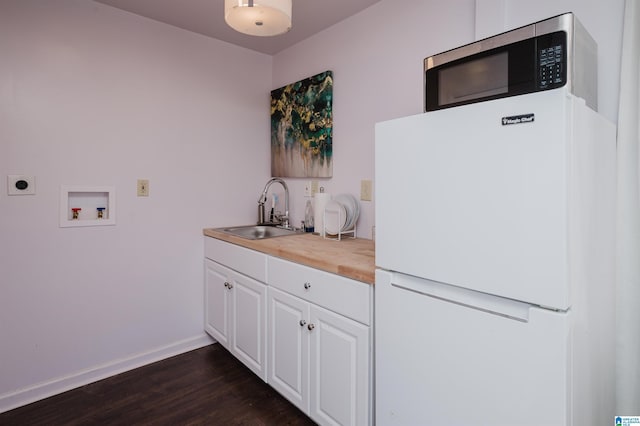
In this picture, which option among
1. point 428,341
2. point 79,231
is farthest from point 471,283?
point 79,231

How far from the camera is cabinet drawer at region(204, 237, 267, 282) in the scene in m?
2.02

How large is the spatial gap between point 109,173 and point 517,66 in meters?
2.24

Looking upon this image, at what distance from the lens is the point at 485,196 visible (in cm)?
98

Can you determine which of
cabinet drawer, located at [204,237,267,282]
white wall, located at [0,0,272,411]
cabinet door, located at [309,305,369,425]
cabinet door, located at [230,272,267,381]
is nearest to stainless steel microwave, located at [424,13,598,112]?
cabinet door, located at [309,305,369,425]

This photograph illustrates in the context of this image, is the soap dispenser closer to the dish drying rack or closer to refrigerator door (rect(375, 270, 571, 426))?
the dish drying rack

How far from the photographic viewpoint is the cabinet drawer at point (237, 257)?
2.02 m

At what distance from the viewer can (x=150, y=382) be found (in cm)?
218

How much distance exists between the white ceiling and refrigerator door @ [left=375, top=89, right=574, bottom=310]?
133cm

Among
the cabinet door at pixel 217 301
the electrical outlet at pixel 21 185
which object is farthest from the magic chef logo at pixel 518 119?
the electrical outlet at pixel 21 185

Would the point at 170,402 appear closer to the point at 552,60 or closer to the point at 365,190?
the point at 365,190

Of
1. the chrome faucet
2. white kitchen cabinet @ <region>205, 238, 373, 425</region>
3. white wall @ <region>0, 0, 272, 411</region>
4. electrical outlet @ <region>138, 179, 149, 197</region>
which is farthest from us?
the chrome faucet

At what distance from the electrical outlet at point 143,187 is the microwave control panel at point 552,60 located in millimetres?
2255

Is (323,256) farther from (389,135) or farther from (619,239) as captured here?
(619,239)

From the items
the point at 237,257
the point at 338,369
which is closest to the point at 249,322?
the point at 237,257
